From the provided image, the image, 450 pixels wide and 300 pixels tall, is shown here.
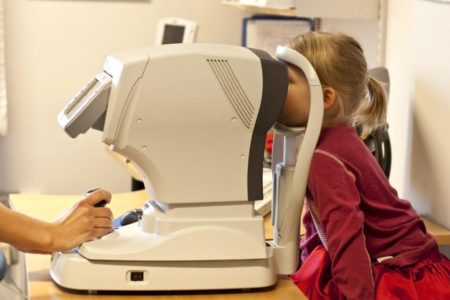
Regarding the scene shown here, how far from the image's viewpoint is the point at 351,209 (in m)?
1.51

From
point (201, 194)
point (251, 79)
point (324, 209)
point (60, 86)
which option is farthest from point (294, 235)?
point (60, 86)

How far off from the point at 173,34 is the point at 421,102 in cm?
111

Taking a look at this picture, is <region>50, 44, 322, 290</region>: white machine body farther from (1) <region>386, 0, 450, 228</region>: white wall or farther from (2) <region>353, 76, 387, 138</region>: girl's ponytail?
(1) <region>386, 0, 450, 228</region>: white wall

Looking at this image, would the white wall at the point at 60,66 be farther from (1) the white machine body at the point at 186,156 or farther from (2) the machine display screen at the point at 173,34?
(1) the white machine body at the point at 186,156

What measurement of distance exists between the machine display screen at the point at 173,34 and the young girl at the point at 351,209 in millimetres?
1359

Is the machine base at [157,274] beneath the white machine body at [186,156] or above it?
beneath

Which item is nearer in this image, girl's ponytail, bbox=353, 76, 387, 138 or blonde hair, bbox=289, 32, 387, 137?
blonde hair, bbox=289, 32, 387, 137

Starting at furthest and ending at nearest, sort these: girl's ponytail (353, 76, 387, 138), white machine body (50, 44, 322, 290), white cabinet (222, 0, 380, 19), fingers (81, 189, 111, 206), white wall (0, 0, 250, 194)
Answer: white wall (0, 0, 250, 194) → white cabinet (222, 0, 380, 19) → girl's ponytail (353, 76, 387, 138) → fingers (81, 189, 111, 206) → white machine body (50, 44, 322, 290)

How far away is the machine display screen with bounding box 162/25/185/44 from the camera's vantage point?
9.75 feet

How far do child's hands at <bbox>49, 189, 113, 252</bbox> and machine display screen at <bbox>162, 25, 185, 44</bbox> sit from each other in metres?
1.54

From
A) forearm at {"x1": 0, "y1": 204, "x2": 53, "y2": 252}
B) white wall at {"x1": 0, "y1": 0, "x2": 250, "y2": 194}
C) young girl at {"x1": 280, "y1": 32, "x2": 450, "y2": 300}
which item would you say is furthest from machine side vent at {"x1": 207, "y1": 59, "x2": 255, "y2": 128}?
white wall at {"x1": 0, "y1": 0, "x2": 250, "y2": 194}

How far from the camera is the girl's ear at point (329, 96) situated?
5.21 feet

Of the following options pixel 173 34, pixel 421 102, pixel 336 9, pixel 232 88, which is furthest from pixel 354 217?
pixel 173 34

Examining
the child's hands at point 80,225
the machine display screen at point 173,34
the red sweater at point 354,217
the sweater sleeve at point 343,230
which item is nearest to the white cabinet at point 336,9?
the machine display screen at point 173,34
